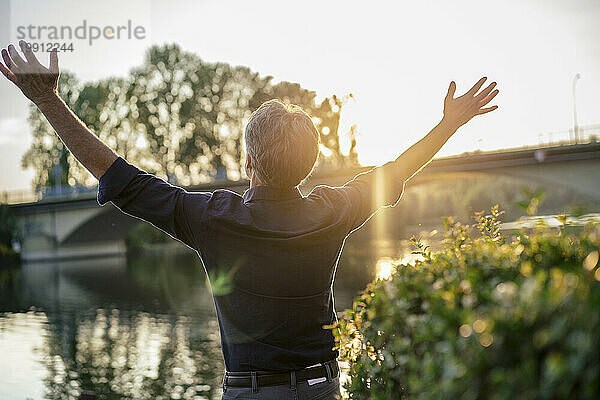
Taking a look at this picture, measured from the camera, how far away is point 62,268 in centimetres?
3700

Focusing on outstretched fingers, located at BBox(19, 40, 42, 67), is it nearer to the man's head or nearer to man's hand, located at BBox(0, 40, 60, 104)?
man's hand, located at BBox(0, 40, 60, 104)

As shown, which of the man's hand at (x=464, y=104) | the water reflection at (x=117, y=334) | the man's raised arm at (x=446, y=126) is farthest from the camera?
the water reflection at (x=117, y=334)

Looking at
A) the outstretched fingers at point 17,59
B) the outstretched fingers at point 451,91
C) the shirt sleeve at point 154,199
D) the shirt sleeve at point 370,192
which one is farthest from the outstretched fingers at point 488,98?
the outstretched fingers at point 17,59

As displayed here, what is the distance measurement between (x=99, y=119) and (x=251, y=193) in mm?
45913

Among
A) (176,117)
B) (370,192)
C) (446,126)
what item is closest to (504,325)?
(370,192)

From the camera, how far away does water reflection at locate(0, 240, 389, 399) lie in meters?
12.2

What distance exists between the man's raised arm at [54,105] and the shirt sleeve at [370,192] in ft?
2.75

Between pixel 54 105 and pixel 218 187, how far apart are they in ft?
120

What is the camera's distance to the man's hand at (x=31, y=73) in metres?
2.42

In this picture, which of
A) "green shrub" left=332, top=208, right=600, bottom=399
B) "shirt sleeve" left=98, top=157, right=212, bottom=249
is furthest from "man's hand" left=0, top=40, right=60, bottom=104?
"green shrub" left=332, top=208, right=600, bottom=399

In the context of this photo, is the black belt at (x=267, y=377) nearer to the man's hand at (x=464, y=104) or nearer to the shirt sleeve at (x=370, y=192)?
the shirt sleeve at (x=370, y=192)

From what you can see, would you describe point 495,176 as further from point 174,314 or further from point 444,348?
point 444,348

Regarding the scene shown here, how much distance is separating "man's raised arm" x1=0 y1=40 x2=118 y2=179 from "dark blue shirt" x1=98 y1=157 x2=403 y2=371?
85 millimetres

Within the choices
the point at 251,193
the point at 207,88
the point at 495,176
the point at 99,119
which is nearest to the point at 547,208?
the point at 495,176
